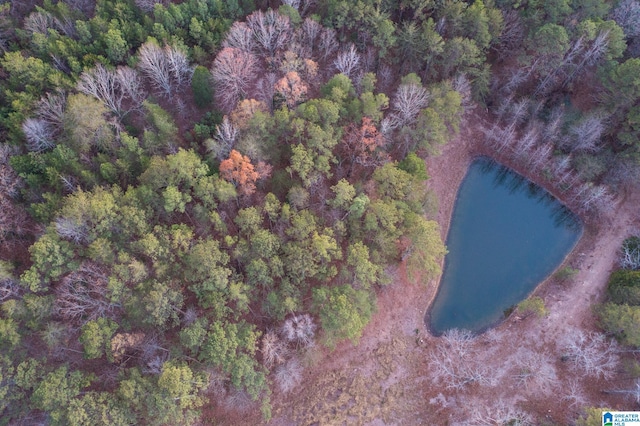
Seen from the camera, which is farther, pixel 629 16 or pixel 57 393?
pixel 629 16

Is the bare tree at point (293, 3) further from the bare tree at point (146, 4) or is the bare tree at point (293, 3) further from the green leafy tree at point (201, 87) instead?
the bare tree at point (146, 4)

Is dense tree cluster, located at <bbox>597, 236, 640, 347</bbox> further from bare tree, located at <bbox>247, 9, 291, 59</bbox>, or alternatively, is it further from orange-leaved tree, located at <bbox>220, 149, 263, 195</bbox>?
bare tree, located at <bbox>247, 9, 291, 59</bbox>

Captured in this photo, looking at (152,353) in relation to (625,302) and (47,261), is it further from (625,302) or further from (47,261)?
(625,302)

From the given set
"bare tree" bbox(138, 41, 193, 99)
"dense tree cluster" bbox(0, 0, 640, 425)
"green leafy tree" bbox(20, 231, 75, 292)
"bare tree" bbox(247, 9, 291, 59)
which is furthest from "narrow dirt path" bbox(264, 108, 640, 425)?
"bare tree" bbox(138, 41, 193, 99)

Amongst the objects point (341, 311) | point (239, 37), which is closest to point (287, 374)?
point (341, 311)

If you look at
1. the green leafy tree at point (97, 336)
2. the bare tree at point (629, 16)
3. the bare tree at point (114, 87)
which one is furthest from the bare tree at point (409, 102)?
the green leafy tree at point (97, 336)

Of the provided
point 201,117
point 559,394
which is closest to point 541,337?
point 559,394
